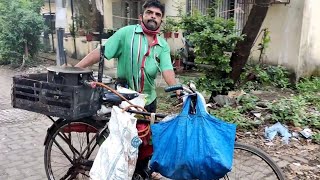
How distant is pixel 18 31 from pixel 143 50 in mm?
8604

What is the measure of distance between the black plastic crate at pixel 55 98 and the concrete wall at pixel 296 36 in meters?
6.78

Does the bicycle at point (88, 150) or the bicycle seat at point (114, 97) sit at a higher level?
the bicycle seat at point (114, 97)

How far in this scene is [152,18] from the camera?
3.33m

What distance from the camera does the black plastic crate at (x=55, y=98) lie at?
2766 millimetres

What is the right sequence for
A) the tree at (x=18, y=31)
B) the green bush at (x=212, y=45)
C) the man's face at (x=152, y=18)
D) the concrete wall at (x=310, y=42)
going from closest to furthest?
the man's face at (x=152, y=18) < the green bush at (x=212, y=45) < the concrete wall at (x=310, y=42) < the tree at (x=18, y=31)

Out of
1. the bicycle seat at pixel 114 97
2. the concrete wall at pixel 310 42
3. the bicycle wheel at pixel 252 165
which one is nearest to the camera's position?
the bicycle wheel at pixel 252 165

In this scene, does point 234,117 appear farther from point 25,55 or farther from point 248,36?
point 25,55

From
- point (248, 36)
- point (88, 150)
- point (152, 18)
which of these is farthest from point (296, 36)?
point (88, 150)

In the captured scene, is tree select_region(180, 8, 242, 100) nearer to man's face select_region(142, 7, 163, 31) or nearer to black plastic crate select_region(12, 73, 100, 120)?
man's face select_region(142, 7, 163, 31)

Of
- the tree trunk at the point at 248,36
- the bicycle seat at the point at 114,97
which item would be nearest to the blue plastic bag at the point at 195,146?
the bicycle seat at the point at 114,97

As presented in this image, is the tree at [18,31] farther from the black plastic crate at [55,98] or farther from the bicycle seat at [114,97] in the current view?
the bicycle seat at [114,97]

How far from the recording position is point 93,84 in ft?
9.17

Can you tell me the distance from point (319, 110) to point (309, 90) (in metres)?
1.94

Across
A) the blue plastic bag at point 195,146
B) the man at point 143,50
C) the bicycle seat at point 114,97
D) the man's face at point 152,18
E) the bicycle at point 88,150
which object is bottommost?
the bicycle at point 88,150
